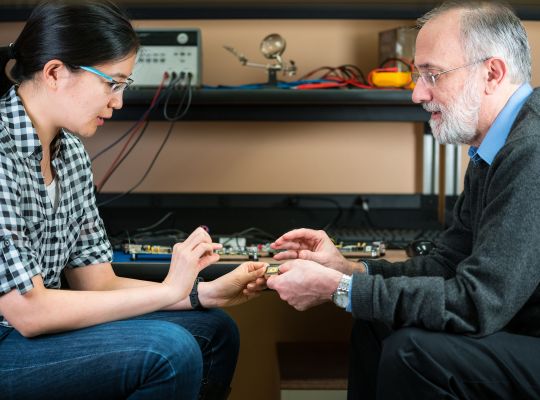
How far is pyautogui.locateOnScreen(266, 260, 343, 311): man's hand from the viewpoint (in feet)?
4.45

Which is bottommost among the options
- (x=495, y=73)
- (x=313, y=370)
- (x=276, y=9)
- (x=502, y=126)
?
(x=313, y=370)

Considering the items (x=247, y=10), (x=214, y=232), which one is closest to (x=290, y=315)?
(x=214, y=232)

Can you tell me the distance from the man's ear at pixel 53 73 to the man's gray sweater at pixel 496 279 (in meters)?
0.70

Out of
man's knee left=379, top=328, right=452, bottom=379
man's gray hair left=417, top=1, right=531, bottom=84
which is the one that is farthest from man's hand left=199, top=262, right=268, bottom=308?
man's gray hair left=417, top=1, right=531, bottom=84

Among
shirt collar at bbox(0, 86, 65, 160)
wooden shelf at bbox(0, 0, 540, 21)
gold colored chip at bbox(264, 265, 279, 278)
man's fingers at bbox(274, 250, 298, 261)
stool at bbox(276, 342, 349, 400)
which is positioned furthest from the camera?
wooden shelf at bbox(0, 0, 540, 21)

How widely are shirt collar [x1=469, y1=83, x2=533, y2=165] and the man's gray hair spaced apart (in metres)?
0.03

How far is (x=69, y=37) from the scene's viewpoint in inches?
51.7

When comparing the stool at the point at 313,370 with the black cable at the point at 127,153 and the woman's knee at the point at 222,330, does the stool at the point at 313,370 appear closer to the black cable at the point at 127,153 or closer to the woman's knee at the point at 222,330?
the woman's knee at the point at 222,330

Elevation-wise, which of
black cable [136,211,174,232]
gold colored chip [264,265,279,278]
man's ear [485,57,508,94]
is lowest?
black cable [136,211,174,232]

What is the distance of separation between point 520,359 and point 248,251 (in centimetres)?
75

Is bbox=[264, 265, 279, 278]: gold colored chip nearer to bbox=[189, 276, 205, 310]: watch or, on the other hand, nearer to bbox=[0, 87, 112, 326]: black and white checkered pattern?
bbox=[189, 276, 205, 310]: watch

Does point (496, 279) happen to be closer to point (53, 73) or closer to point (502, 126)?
point (502, 126)

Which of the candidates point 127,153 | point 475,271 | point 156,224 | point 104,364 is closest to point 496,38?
point 475,271

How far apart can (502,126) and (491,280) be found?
1.14 feet
